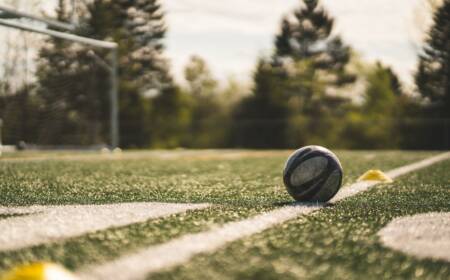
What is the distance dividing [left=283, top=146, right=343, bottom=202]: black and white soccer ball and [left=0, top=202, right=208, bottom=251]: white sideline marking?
842 mm

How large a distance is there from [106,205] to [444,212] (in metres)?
2.70

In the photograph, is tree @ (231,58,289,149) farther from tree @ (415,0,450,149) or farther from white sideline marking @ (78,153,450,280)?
white sideline marking @ (78,153,450,280)

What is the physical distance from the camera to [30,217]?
4.30m

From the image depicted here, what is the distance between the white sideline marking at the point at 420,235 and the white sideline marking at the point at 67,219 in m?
1.62

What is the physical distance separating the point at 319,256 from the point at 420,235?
92cm

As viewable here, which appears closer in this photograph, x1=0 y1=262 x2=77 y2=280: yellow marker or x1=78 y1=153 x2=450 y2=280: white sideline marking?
x1=0 y1=262 x2=77 y2=280: yellow marker

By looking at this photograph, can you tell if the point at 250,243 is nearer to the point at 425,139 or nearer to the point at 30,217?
the point at 30,217

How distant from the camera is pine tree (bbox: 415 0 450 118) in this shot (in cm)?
3194

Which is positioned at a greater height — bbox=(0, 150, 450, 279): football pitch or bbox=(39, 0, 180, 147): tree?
bbox=(39, 0, 180, 147): tree

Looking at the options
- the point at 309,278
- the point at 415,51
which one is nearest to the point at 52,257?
the point at 309,278

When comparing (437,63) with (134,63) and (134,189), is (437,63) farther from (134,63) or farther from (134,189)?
(134,189)

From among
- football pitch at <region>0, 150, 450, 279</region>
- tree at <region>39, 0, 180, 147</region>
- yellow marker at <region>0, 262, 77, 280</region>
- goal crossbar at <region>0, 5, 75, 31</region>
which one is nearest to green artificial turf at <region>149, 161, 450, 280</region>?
football pitch at <region>0, 150, 450, 279</region>

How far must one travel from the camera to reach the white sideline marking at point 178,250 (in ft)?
8.60

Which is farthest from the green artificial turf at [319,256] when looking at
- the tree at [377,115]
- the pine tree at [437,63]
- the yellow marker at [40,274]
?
the pine tree at [437,63]
